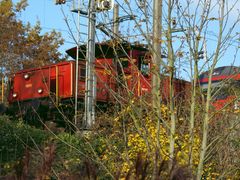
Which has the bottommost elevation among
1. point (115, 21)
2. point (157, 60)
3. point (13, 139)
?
point (13, 139)

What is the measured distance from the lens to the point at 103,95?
48.3 ft

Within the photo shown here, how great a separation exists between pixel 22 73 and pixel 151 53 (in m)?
13.5

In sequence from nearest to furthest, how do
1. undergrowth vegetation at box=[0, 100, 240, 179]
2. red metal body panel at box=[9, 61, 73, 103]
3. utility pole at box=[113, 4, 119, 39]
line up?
undergrowth vegetation at box=[0, 100, 240, 179], utility pole at box=[113, 4, 119, 39], red metal body panel at box=[9, 61, 73, 103]

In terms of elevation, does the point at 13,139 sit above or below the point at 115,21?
below

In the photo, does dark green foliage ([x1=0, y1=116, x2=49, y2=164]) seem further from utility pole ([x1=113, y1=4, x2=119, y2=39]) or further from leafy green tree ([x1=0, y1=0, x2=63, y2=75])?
leafy green tree ([x1=0, y1=0, x2=63, y2=75])

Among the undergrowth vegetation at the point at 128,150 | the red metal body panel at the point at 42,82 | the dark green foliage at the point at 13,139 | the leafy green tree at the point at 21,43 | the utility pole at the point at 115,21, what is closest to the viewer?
the undergrowth vegetation at the point at 128,150

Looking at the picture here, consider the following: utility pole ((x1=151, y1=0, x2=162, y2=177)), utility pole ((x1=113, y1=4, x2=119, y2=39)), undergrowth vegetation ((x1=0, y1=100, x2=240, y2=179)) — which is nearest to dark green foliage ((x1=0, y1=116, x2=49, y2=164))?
undergrowth vegetation ((x1=0, y1=100, x2=240, y2=179))

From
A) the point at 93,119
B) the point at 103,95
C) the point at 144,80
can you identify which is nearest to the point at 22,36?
the point at 103,95

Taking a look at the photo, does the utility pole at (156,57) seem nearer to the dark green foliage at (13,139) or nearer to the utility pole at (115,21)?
the utility pole at (115,21)

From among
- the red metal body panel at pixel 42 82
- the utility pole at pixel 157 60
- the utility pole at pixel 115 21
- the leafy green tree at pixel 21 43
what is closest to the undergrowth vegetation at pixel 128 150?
the utility pole at pixel 157 60

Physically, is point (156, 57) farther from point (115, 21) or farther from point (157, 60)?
point (115, 21)

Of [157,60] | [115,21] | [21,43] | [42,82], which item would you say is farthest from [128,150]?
[21,43]

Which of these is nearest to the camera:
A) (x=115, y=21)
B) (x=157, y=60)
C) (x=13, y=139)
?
(x=157, y=60)

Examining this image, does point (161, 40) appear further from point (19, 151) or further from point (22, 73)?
point (22, 73)
